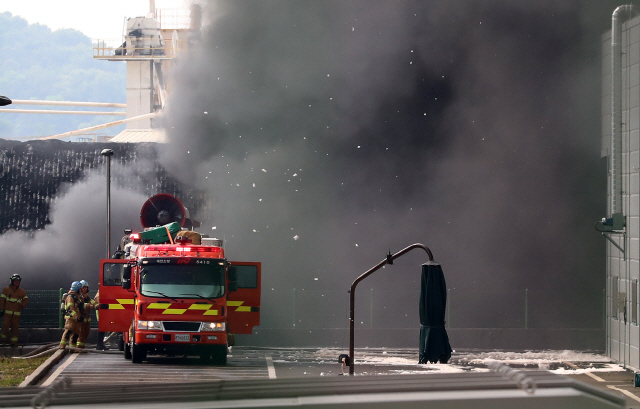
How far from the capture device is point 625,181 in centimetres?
1908

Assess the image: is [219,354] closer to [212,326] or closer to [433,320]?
[212,326]

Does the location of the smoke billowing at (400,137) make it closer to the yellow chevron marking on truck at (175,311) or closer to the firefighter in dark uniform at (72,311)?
the firefighter in dark uniform at (72,311)

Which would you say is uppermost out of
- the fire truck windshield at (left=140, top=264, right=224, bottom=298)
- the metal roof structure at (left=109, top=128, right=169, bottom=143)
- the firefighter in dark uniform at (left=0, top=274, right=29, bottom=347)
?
the metal roof structure at (left=109, top=128, right=169, bottom=143)

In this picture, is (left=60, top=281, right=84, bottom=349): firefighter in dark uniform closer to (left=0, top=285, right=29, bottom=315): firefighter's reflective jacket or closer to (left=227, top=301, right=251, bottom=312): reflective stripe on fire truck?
(left=0, top=285, right=29, bottom=315): firefighter's reflective jacket

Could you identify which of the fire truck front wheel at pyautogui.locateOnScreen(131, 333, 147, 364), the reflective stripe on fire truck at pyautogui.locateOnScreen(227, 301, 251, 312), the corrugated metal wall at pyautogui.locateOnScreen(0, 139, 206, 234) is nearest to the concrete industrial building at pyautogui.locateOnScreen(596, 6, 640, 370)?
the reflective stripe on fire truck at pyautogui.locateOnScreen(227, 301, 251, 312)

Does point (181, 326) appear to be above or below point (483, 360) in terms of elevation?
above

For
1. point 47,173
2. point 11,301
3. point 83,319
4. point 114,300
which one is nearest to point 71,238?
point 47,173

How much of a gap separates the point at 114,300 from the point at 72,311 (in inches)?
64.3

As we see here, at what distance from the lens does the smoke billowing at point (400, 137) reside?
24547mm

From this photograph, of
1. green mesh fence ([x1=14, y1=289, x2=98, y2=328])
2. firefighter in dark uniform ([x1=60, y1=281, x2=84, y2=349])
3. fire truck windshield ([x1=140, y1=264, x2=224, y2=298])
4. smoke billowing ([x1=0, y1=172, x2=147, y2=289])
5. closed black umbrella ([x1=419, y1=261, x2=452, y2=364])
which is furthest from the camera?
smoke billowing ([x1=0, y1=172, x2=147, y2=289])

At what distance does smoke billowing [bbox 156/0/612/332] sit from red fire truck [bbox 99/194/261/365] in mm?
8903

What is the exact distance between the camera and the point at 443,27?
84.1ft

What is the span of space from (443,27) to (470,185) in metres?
4.88

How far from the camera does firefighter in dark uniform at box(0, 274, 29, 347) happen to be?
19.9 m
